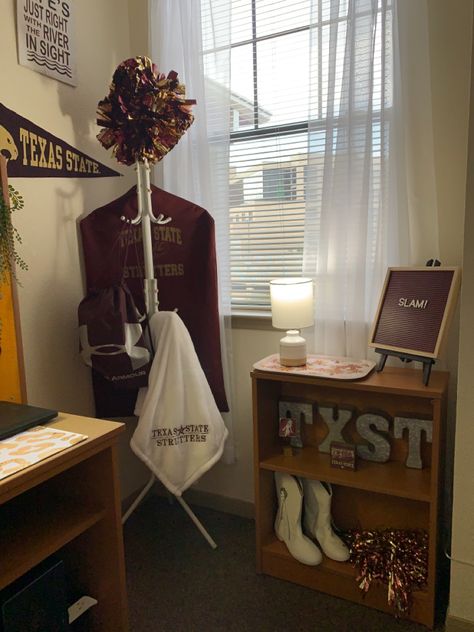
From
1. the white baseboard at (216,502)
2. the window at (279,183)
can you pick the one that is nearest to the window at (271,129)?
the window at (279,183)

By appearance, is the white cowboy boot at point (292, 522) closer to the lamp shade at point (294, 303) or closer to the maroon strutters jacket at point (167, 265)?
the maroon strutters jacket at point (167, 265)

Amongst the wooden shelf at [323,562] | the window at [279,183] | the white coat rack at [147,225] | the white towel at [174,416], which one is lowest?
the wooden shelf at [323,562]

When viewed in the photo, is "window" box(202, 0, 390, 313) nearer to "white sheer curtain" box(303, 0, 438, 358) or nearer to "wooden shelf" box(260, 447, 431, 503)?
"white sheer curtain" box(303, 0, 438, 358)

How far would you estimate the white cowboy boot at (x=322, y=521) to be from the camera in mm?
1848

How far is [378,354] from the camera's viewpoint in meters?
1.93

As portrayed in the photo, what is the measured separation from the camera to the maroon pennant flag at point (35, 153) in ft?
5.79

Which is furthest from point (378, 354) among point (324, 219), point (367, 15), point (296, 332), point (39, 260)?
point (39, 260)

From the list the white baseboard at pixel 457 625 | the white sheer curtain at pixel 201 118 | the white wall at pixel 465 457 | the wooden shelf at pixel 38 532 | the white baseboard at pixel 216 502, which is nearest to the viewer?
the wooden shelf at pixel 38 532

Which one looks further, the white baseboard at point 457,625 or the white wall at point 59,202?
the white wall at point 59,202

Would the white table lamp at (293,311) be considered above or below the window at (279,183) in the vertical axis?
below

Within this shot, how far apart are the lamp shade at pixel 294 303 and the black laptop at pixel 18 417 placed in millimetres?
871

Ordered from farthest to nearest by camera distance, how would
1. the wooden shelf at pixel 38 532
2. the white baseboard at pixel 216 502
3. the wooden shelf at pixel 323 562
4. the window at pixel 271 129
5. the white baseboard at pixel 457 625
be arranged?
the white baseboard at pixel 216 502
the window at pixel 271 129
the wooden shelf at pixel 323 562
the white baseboard at pixel 457 625
the wooden shelf at pixel 38 532

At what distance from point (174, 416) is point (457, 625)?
1.18 meters

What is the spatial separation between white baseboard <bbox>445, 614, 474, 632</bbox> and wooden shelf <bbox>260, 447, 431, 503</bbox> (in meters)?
0.38
